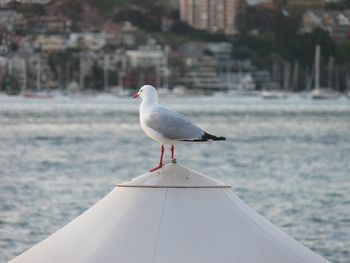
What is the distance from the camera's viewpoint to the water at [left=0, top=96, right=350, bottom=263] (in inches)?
750

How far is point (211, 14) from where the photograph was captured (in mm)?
187125

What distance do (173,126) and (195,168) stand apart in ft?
97.1

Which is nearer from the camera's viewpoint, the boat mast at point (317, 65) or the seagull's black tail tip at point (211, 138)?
Result: the seagull's black tail tip at point (211, 138)

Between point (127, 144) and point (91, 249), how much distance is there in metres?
44.9

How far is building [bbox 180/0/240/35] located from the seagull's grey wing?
573ft

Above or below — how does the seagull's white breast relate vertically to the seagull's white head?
below

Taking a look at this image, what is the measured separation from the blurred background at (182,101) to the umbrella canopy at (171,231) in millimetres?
10170

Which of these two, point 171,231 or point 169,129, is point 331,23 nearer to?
point 169,129

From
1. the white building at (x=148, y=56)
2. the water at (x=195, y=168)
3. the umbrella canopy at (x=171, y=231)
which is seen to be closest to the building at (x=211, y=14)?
the white building at (x=148, y=56)

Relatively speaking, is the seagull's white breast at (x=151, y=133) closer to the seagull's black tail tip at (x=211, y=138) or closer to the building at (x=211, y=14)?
the seagull's black tail tip at (x=211, y=138)

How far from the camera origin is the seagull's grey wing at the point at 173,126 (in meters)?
4.40

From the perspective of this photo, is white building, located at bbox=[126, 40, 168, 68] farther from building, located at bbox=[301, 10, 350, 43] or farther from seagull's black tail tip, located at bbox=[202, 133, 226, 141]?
seagull's black tail tip, located at bbox=[202, 133, 226, 141]

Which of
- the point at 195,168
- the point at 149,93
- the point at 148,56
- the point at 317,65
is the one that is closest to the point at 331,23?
the point at 148,56

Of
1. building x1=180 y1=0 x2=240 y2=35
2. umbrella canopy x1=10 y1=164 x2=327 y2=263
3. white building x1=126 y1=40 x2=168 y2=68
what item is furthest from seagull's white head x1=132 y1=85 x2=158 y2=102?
building x1=180 y1=0 x2=240 y2=35
